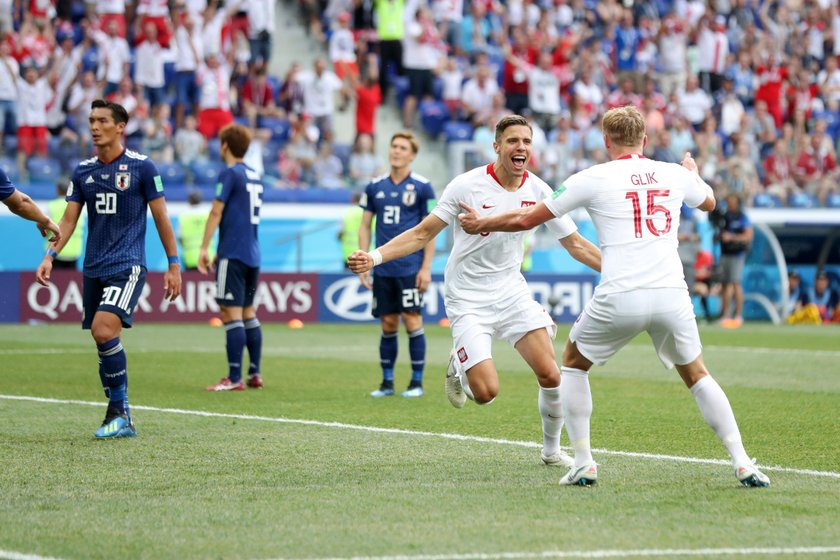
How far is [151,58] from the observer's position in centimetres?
2444

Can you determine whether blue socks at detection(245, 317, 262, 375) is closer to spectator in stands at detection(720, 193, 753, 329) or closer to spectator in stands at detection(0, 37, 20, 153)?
spectator in stands at detection(0, 37, 20, 153)

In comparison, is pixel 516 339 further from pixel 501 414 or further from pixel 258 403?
pixel 258 403

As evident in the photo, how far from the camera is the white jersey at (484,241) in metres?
8.24

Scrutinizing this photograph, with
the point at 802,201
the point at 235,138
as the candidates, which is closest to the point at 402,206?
the point at 235,138

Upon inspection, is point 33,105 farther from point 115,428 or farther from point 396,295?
point 115,428

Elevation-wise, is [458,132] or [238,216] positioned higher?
[458,132]

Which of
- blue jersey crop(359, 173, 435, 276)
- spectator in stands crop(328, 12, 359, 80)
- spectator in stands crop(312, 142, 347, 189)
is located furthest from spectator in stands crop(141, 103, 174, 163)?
blue jersey crop(359, 173, 435, 276)

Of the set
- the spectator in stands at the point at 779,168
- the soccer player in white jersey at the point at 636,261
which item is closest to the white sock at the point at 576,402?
the soccer player in white jersey at the point at 636,261

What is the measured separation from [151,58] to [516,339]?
1756 centimetres

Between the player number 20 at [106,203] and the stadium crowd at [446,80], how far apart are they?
46.0 feet

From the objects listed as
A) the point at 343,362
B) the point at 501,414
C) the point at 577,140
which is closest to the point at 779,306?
the point at 577,140

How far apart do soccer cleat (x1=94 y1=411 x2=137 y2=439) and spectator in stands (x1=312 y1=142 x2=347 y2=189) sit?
638 inches

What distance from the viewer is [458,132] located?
27609 mm

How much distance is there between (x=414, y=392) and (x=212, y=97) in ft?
45.2
